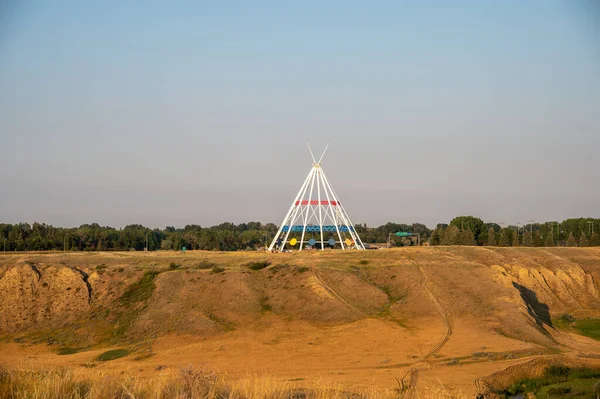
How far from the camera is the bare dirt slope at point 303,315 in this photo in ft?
97.6

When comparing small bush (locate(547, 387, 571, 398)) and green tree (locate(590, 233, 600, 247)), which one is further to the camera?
green tree (locate(590, 233, 600, 247))

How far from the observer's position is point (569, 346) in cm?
3475

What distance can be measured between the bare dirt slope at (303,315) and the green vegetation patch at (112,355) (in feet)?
1.96

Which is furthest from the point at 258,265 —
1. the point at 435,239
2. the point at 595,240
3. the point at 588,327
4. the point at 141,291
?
the point at 595,240

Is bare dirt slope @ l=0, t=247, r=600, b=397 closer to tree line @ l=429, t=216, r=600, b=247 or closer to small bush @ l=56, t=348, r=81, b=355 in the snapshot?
small bush @ l=56, t=348, r=81, b=355

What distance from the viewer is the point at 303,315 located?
40.0 meters

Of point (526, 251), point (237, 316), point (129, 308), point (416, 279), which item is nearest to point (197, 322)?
point (237, 316)

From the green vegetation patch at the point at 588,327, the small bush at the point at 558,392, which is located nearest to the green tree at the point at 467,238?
the green vegetation patch at the point at 588,327

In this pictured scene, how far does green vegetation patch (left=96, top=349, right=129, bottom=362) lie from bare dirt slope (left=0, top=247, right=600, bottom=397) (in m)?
0.60

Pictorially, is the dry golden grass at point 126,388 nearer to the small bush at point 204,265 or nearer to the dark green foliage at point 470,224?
the small bush at point 204,265

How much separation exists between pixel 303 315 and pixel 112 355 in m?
11.8

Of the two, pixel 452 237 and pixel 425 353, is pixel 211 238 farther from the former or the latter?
pixel 425 353

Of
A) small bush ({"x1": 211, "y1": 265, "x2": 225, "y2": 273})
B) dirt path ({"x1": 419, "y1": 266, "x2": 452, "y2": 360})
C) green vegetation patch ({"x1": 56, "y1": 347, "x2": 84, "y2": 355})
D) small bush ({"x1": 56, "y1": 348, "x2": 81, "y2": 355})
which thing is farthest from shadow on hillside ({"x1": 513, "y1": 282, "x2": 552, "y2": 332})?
small bush ({"x1": 56, "y1": 348, "x2": 81, "y2": 355})

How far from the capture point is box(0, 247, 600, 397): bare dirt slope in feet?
97.6
